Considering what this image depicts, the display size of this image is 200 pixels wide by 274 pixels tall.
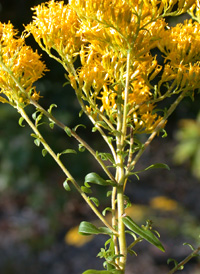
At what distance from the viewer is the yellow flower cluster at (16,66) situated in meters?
1.06

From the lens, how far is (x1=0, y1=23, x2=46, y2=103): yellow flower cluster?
1057 millimetres

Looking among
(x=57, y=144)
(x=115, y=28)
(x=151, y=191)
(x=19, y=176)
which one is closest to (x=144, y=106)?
(x=115, y=28)

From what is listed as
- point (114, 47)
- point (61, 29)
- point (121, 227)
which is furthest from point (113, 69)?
point (121, 227)

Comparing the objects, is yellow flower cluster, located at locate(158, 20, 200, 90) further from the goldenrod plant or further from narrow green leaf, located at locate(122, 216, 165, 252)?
narrow green leaf, located at locate(122, 216, 165, 252)

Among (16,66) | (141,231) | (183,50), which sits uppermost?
(16,66)

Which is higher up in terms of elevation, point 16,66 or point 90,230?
point 16,66

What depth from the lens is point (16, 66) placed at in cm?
107

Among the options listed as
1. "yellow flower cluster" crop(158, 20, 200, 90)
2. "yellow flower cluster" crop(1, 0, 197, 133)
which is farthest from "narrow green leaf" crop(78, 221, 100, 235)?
"yellow flower cluster" crop(158, 20, 200, 90)

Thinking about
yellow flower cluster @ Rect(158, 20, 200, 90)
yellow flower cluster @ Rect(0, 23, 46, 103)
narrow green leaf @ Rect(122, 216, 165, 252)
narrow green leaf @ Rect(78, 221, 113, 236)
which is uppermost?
yellow flower cluster @ Rect(0, 23, 46, 103)

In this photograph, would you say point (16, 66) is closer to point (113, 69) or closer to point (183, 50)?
point (113, 69)

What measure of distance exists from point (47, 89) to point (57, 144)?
1.87ft

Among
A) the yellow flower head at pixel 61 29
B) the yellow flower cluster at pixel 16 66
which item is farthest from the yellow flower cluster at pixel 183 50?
the yellow flower cluster at pixel 16 66

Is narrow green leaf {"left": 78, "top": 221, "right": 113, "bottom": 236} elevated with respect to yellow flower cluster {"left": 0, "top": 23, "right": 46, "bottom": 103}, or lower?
lower

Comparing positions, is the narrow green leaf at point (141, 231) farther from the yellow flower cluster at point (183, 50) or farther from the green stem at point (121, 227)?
the yellow flower cluster at point (183, 50)
